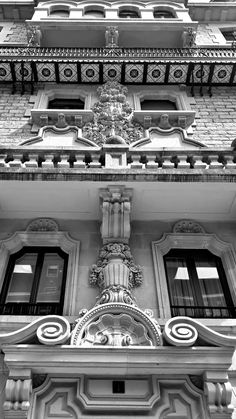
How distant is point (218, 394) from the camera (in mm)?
6609

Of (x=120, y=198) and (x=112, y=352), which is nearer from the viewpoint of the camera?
(x=112, y=352)

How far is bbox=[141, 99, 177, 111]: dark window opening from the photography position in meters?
15.2

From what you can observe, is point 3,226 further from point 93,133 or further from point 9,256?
point 93,133

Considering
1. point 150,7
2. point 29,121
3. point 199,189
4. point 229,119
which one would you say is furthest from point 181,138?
point 150,7

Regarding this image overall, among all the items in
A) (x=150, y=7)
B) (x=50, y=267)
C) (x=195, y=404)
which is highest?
(x=150, y=7)

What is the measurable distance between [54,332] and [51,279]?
7.55 ft

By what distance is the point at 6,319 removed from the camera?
7.94 meters

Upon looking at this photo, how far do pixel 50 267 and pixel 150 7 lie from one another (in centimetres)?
1572

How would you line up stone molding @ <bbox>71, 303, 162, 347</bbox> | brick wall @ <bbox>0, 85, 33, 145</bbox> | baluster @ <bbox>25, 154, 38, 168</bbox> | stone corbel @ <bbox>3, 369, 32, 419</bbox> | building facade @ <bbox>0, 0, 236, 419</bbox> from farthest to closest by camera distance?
brick wall @ <bbox>0, 85, 33, 145</bbox> → baluster @ <bbox>25, 154, 38, 168</bbox> → stone molding @ <bbox>71, 303, 162, 347</bbox> → building facade @ <bbox>0, 0, 236, 419</bbox> → stone corbel @ <bbox>3, 369, 32, 419</bbox>

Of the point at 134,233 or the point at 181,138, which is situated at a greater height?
the point at 181,138

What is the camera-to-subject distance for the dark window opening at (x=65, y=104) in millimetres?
15234

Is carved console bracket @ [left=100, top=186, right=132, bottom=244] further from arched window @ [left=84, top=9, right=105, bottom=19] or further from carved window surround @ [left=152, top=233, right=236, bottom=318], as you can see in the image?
arched window @ [left=84, top=9, right=105, bottom=19]

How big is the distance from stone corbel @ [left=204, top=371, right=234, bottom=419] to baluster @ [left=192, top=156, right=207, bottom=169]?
4907 millimetres

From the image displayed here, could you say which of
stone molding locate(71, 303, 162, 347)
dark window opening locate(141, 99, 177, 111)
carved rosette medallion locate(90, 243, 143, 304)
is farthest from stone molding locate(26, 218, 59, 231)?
dark window opening locate(141, 99, 177, 111)
